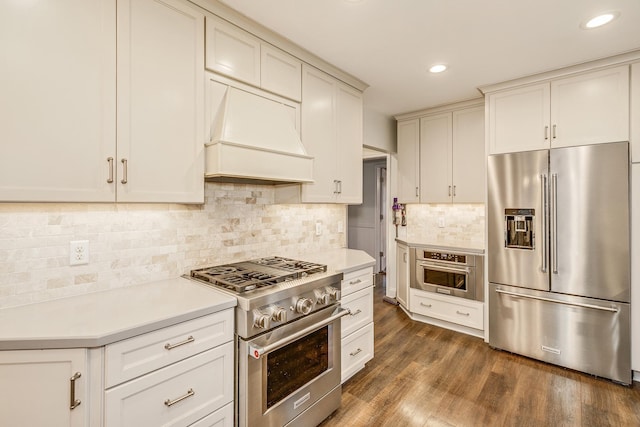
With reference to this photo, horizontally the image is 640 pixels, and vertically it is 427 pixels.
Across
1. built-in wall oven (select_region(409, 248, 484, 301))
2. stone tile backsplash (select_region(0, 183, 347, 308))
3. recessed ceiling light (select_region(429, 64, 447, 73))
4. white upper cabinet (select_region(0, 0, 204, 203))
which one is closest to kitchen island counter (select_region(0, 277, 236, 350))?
stone tile backsplash (select_region(0, 183, 347, 308))

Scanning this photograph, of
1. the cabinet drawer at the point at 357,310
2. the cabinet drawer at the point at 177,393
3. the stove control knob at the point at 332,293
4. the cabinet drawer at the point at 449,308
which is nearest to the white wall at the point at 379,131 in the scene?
the cabinet drawer at the point at 449,308

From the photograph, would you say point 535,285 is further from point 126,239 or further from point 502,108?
point 126,239

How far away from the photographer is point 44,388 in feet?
3.82

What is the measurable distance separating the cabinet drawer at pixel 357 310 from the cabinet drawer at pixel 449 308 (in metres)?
1.30

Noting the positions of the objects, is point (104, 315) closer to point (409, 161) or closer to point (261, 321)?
point (261, 321)

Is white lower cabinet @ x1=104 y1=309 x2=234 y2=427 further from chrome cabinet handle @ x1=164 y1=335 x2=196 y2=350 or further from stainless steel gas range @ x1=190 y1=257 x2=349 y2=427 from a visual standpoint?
stainless steel gas range @ x1=190 y1=257 x2=349 y2=427

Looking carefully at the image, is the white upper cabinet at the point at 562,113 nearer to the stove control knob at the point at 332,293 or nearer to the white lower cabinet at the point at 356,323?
the white lower cabinet at the point at 356,323

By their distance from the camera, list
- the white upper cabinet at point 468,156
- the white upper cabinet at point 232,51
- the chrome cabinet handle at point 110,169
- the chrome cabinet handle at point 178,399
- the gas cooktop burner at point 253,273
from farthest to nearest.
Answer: the white upper cabinet at point 468,156
the white upper cabinet at point 232,51
the gas cooktop burner at point 253,273
the chrome cabinet handle at point 110,169
the chrome cabinet handle at point 178,399

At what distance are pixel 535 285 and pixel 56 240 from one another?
138 inches

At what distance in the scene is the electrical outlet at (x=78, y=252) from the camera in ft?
5.22

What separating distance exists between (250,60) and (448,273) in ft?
9.36

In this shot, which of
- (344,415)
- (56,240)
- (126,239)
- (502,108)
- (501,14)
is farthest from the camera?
(502,108)

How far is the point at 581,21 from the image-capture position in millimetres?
2023

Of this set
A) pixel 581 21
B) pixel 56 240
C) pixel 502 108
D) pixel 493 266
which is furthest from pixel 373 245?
pixel 56 240
